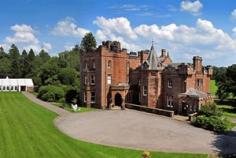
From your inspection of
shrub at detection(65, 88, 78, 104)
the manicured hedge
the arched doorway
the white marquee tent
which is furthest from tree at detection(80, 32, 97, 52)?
the manicured hedge

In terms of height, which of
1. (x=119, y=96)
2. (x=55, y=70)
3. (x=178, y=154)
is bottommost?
(x=178, y=154)

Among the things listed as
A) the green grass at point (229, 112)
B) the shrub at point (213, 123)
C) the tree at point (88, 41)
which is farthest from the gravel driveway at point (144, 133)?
the tree at point (88, 41)

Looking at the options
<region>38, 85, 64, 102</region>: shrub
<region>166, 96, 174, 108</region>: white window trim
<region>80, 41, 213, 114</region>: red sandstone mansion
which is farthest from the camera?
<region>38, 85, 64, 102</region>: shrub

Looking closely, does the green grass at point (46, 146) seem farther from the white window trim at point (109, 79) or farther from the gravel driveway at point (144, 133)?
the white window trim at point (109, 79)

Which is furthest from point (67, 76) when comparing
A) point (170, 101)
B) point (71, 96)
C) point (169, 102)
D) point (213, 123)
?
point (213, 123)

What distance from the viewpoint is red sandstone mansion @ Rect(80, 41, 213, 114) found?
45.7 metres

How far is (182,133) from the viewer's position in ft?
104

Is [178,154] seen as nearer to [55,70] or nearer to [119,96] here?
[119,96]

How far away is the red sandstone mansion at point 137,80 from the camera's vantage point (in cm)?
4569

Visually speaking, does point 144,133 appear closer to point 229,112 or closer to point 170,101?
point 170,101

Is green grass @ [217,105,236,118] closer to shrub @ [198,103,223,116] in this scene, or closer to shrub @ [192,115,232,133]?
shrub @ [198,103,223,116]

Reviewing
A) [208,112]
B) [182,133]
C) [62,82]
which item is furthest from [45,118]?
[62,82]

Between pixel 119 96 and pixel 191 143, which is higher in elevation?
pixel 119 96

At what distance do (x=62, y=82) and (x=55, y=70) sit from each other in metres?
4.80
